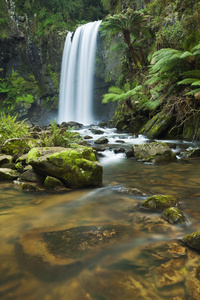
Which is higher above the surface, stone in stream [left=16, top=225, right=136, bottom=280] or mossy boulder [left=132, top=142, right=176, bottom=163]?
mossy boulder [left=132, top=142, right=176, bottom=163]

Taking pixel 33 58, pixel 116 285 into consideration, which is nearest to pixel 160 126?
pixel 116 285

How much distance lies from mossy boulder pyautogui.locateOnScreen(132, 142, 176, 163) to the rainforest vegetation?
2031 millimetres

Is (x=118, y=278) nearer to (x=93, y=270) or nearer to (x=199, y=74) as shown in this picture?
(x=93, y=270)

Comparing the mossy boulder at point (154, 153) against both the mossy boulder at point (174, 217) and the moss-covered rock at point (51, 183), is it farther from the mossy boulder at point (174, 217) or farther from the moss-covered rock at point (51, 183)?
the mossy boulder at point (174, 217)

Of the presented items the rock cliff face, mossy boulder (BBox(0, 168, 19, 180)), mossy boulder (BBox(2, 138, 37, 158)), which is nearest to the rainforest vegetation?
the rock cliff face

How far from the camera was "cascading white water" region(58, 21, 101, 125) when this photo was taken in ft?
71.5

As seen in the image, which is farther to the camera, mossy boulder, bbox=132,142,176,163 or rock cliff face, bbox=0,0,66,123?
rock cliff face, bbox=0,0,66,123

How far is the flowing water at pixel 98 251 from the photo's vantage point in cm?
126

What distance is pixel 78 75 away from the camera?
73.6 ft

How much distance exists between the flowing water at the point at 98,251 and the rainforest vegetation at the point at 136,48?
507cm

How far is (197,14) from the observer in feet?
26.3

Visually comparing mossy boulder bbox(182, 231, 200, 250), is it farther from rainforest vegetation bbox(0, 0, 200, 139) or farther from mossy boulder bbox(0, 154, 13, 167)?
rainforest vegetation bbox(0, 0, 200, 139)

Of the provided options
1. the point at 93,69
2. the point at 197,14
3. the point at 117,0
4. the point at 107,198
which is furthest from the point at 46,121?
the point at 107,198

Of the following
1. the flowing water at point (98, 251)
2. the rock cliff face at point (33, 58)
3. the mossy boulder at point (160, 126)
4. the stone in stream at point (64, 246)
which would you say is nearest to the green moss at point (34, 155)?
the flowing water at point (98, 251)
